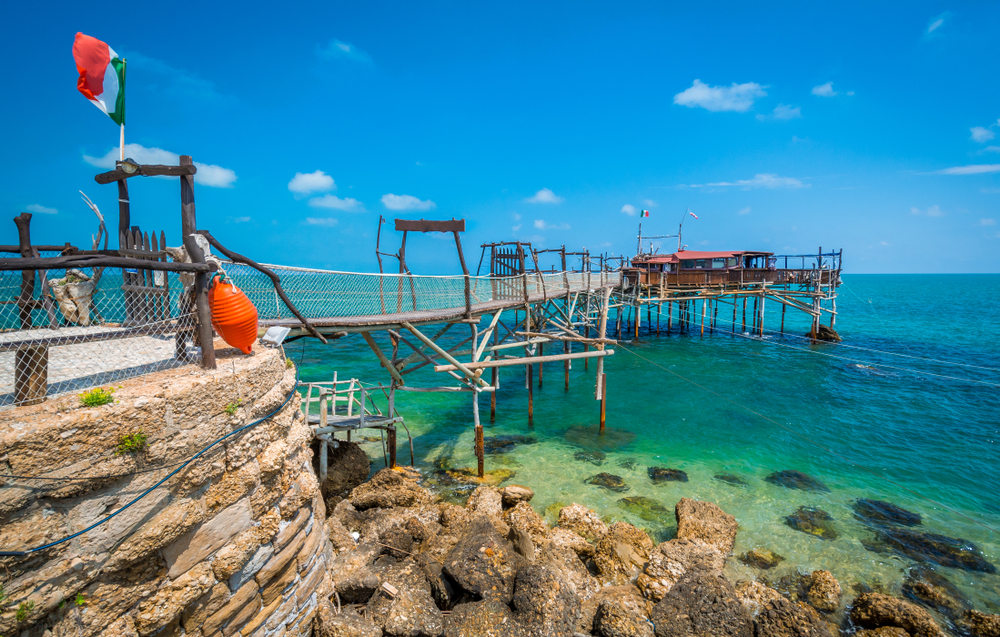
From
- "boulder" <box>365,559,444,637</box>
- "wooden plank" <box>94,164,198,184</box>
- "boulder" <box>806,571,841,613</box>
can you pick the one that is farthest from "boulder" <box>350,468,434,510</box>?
"boulder" <box>806,571,841,613</box>

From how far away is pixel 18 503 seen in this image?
2.90 metres

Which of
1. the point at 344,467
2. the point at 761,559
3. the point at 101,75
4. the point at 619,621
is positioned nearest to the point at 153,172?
the point at 101,75

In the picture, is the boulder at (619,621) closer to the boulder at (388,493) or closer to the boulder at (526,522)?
the boulder at (526,522)

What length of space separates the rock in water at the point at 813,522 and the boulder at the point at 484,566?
23.0 ft

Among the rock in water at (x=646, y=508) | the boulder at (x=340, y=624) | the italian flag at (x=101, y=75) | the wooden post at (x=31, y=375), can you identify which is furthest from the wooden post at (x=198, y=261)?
the rock in water at (x=646, y=508)

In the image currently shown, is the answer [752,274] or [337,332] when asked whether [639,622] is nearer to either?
[337,332]

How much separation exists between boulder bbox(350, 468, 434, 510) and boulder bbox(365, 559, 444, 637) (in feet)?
8.62

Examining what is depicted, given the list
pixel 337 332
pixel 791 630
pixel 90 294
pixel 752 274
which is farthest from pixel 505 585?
pixel 752 274

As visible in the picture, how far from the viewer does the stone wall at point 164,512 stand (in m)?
2.99

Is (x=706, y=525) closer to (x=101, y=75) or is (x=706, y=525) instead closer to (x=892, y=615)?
(x=892, y=615)

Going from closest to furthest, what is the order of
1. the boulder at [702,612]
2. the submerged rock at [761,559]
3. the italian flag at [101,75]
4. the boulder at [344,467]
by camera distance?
the italian flag at [101,75] → the boulder at [702,612] → the submerged rock at [761,559] → the boulder at [344,467]

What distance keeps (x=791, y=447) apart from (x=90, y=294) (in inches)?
724

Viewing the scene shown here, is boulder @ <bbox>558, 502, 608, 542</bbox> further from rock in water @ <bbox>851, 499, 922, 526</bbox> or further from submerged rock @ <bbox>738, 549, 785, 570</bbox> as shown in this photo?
rock in water @ <bbox>851, 499, 922, 526</bbox>

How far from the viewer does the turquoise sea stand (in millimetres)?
9773
